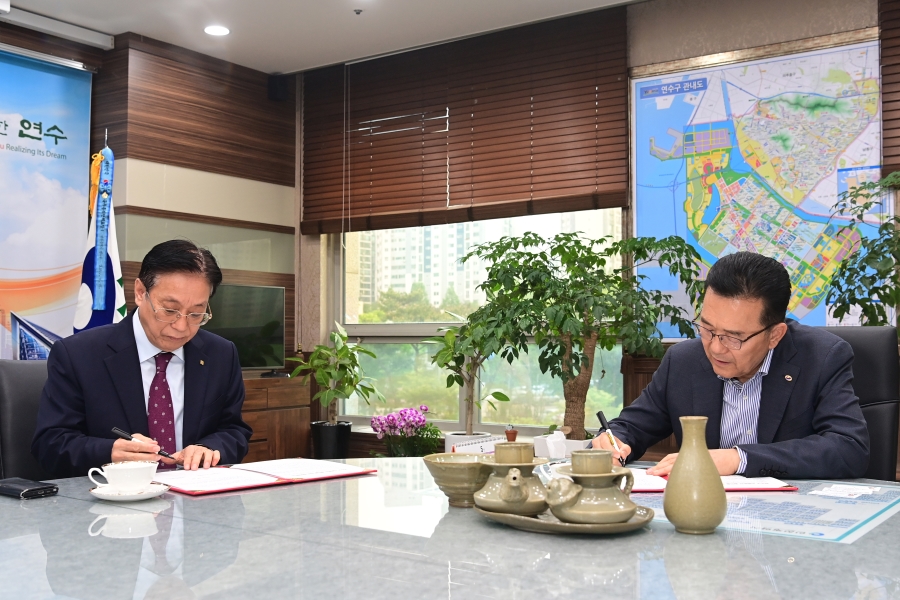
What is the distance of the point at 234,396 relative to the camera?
8.05 feet

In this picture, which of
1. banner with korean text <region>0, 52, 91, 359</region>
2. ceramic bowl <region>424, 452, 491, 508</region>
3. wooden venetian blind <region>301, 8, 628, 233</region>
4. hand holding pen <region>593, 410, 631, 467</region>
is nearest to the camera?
ceramic bowl <region>424, 452, 491, 508</region>

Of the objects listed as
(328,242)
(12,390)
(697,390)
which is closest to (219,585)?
(12,390)

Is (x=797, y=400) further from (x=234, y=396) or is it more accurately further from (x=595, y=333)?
(x=595, y=333)

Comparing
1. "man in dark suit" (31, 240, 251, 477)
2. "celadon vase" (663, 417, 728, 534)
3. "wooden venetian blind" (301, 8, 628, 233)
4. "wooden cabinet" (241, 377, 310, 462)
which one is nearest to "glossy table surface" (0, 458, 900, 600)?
"celadon vase" (663, 417, 728, 534)

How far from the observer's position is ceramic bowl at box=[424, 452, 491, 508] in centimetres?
150

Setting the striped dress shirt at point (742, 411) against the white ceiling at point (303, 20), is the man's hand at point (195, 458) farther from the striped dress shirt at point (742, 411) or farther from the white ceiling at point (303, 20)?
the white ceiling at point (303, 20)

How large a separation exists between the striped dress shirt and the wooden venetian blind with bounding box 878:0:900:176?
2375mm

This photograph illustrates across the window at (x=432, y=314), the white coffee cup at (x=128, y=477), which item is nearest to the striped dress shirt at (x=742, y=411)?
the white coffee cup at (x=128, y=477)

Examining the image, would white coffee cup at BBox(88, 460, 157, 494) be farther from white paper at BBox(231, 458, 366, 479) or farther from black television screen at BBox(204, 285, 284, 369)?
black television screen at BBox(204, 285, 284, 369)

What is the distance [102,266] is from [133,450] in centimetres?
291

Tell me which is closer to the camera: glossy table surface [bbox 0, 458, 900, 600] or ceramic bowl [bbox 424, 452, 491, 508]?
glossy table surface [bbox 0, 458, 900, 600]

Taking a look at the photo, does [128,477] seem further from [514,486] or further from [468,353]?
[468,353]

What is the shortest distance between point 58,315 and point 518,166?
2770 millimetres

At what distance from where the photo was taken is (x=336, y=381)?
17.4ft
